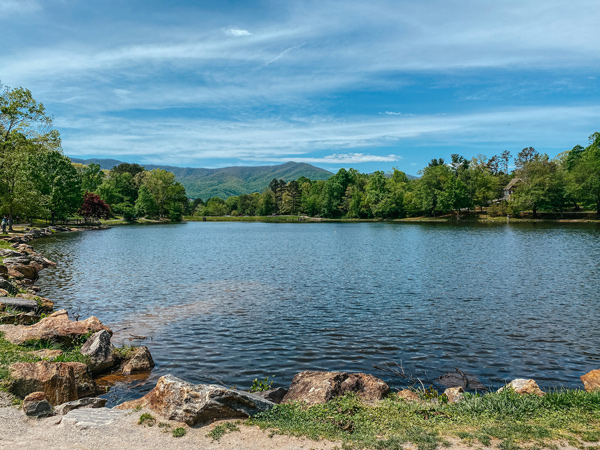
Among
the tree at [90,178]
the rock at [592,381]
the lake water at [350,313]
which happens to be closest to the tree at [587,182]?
the lake water at [350,313]

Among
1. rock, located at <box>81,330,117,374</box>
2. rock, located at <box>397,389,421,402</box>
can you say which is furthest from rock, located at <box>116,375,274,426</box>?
rock, located at <box>81,330,117,374</box>

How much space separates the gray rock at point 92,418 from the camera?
916cm

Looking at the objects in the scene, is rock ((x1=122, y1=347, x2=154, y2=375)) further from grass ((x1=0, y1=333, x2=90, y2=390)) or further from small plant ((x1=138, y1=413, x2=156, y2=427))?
A: small plant ((x1=138, y1=413, x2=156, y2=427))

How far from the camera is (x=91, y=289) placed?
93.8 feet

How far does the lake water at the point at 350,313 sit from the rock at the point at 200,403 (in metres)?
3.61

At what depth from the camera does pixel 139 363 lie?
14.5 metres

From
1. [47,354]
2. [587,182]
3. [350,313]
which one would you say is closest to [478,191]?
[587,182]

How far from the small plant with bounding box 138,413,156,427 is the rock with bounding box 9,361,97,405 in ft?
10.1

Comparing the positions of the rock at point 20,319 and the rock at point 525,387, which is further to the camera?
the rock at point 20,319

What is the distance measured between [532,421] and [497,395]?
1330 mm

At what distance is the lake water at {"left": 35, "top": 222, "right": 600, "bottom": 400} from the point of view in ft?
49.6

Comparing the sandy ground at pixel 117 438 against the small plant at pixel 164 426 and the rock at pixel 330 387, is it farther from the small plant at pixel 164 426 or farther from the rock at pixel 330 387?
the rock at pixel 330 387

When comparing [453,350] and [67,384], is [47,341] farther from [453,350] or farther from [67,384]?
[453,350]

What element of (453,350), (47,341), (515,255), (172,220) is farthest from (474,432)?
(172,220)
